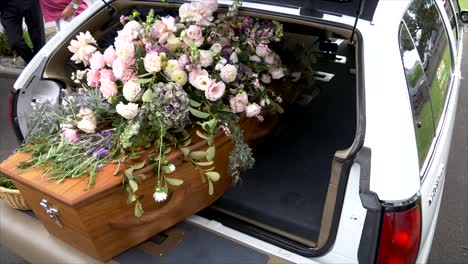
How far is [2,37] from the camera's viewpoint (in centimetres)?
570

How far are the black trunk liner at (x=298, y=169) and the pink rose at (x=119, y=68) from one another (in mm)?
779

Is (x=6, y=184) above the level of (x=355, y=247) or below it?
below

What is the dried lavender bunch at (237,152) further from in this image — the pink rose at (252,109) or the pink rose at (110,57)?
the pink rose at (110,57)

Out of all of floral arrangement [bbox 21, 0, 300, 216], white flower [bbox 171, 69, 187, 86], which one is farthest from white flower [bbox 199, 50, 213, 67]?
white flower [bbox 171, 69, 187, 86]

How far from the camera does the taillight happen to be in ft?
4.29

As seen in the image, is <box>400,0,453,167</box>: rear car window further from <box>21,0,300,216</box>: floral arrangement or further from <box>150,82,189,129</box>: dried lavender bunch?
<box>150,82,189,129</box>: dried lavender bunch

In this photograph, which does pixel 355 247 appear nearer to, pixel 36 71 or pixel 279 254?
pixel 279 254

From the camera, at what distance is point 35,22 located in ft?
14.9

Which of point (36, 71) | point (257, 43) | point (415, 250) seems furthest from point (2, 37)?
point (415, 250)

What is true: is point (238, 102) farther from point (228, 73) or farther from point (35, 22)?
point (35, 22)

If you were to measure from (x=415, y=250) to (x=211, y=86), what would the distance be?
0.97m

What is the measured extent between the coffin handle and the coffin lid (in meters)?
0.89

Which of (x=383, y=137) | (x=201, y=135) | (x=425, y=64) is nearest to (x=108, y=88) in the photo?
(x=201, y=135)

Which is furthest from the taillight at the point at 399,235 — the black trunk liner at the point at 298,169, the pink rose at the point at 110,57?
the pink rose at the point at 110,57
